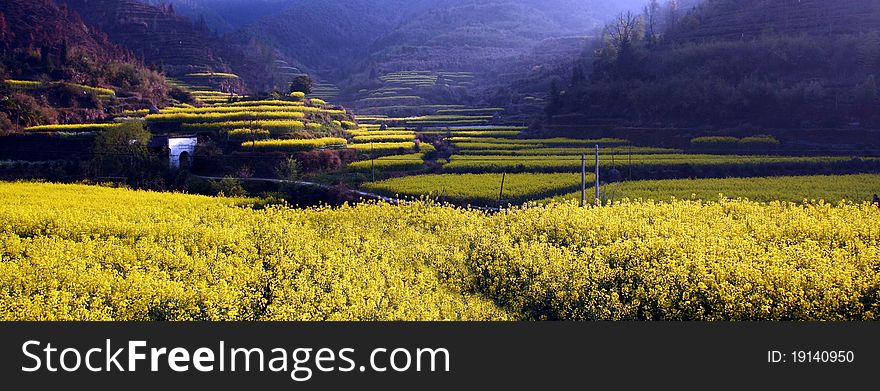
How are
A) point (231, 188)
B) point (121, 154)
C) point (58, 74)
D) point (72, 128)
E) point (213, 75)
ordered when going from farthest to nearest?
point (213, 75) → point (58, 74) → point (72, 128) → point (121, 154) → point (231, 188)

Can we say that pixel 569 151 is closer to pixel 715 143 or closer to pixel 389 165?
pixel 715 143

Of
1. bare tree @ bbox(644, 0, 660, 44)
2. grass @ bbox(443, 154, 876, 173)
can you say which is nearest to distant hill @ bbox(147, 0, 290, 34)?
bare tree @ bbox(644, 0, 660, 44)

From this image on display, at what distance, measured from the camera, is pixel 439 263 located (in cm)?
1356

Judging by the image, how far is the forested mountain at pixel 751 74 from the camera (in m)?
37.3

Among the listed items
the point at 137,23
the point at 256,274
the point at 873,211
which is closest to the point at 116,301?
the point at 256,274

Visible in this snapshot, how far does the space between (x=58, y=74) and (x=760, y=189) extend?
4348 cm

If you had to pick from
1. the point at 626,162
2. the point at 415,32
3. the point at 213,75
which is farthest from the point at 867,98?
the point at 415,32

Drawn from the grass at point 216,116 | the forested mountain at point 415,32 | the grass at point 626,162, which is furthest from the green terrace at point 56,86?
the forested mountain at point 415,32

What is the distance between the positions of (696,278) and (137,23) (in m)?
74.7

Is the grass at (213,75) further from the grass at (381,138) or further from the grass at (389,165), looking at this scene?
the grass at (389,165)

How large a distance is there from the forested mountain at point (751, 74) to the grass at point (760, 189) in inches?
510

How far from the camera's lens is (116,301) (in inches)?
410

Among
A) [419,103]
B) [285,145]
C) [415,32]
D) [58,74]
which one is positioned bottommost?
[285,145]

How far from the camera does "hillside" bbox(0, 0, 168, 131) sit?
3731 centimetres
